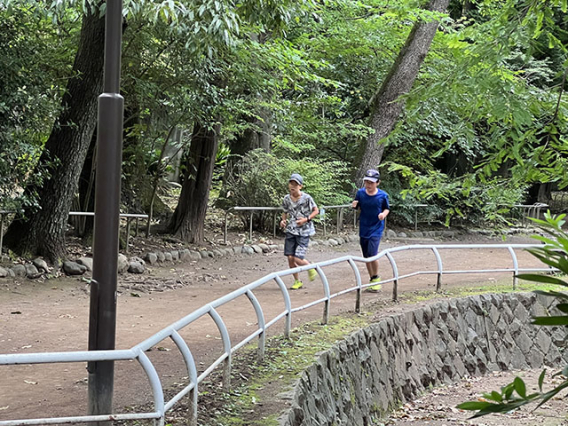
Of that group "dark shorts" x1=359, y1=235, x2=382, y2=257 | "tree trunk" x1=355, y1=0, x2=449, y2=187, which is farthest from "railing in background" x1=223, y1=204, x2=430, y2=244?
"dark shorts" x1=359, y1=235, x2=382, y2=257

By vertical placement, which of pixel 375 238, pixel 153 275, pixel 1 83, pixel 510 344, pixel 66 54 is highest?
pixel 66 54

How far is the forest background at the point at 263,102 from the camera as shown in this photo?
6.32m

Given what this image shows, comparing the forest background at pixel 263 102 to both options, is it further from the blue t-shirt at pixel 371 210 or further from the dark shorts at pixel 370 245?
the dark shorts at pixel 370 245

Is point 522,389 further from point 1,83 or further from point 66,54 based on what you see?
point 66,54

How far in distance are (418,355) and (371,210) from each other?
2201mm

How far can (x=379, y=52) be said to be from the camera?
858 inches

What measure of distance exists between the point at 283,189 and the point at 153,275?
566cm

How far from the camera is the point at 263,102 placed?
15117 mm

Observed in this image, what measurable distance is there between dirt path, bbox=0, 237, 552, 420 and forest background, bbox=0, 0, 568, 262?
1575 mm

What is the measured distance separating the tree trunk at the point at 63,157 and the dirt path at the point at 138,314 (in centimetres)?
96

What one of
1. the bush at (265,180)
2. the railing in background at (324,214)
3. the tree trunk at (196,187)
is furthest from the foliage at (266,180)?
the tree trunk at (196,187)

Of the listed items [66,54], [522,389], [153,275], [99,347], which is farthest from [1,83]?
[522,389]

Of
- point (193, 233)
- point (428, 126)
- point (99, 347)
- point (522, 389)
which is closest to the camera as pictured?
point (522, 389)

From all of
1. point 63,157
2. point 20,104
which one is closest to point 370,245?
point 63,157
